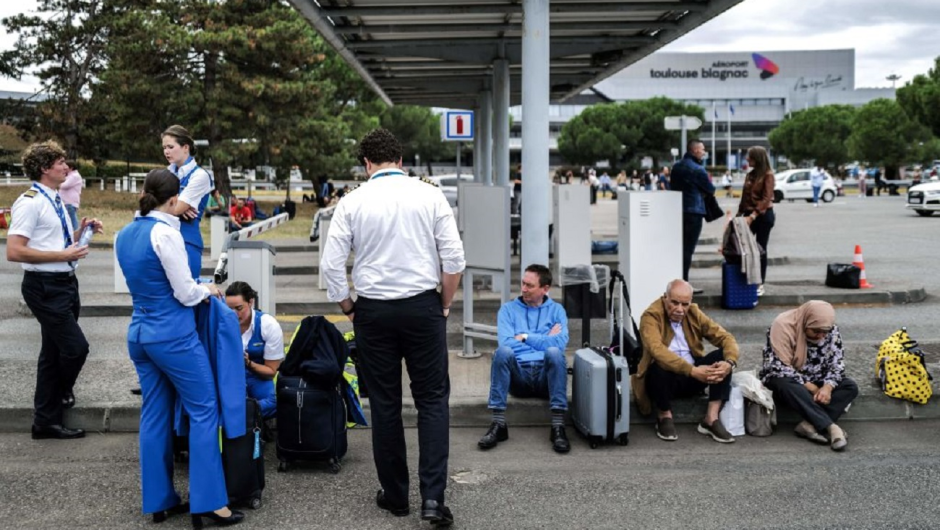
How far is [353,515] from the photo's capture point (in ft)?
18.0

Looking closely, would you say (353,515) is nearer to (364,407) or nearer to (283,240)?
(364,407)

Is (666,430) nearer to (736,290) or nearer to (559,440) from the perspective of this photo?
(559,440)

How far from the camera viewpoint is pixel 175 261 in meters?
5.20

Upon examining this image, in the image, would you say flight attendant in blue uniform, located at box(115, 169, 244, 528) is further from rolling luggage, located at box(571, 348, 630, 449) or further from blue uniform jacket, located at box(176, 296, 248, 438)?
rolling luggage, located at box(571, 348, 630, 449)

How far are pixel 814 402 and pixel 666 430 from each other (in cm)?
104

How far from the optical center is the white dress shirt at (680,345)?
24.1ft

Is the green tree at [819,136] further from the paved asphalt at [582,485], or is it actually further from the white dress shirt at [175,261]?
the white dress shirt at [175,261]

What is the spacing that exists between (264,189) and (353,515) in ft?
209

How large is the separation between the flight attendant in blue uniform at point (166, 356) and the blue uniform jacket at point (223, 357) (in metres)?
0.05

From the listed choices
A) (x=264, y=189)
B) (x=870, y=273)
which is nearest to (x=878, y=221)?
(x=870, y=273)

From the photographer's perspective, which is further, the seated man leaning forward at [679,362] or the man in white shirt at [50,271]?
the seated man leaning forward at [679,362]

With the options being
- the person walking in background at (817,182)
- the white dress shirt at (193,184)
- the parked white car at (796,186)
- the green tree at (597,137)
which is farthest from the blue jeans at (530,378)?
the green tree at (597,137)

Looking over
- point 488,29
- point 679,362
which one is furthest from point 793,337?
point 488,29

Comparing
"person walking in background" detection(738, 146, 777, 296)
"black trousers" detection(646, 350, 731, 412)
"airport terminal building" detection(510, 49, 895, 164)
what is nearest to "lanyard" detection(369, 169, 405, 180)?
"black trousers" detection(646, 350, 731, 412)
